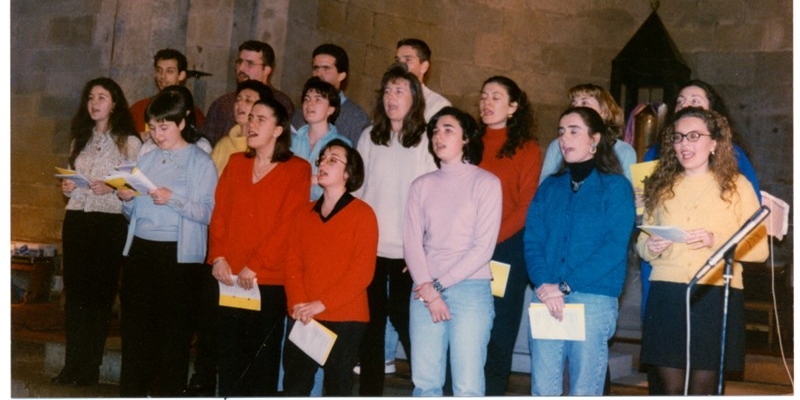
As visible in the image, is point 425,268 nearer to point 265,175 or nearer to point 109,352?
point 265,175

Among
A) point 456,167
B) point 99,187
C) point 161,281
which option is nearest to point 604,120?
point 456,167

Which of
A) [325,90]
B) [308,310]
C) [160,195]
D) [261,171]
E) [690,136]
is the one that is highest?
[325,90]

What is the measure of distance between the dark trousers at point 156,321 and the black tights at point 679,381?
1.94 meters

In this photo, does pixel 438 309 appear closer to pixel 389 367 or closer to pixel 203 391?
pixel 389 367

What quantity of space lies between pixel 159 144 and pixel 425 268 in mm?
1377

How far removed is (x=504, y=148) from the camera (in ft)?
13.2

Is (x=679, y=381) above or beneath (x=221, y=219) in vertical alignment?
beneath

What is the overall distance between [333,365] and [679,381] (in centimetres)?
130

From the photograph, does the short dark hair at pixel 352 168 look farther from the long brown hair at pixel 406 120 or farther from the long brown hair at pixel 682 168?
the long brown hair at pixel 682 168

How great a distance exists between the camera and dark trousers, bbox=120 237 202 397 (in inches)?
161

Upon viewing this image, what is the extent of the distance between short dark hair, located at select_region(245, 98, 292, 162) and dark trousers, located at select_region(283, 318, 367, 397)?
2.28 ft

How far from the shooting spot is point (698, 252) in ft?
11.5

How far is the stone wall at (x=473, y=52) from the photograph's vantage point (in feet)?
24.0

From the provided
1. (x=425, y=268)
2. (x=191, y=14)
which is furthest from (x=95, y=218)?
(x=191, y=14)
